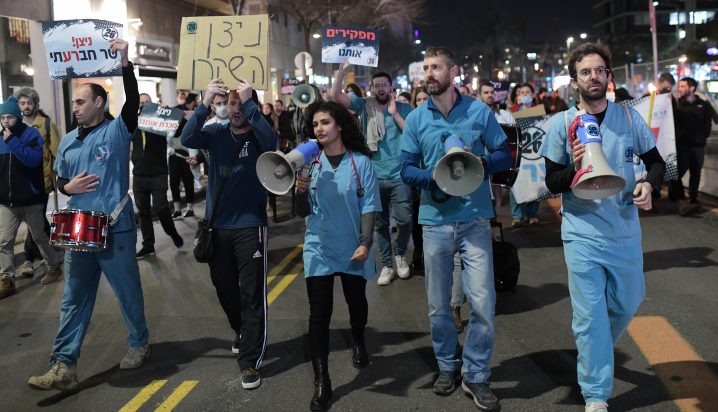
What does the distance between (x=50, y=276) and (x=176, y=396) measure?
4.16 m

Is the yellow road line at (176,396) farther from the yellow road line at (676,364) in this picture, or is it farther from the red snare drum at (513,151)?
the red snare drum at (513,151)

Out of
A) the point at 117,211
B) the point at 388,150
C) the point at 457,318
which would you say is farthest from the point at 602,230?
the point at 388,150

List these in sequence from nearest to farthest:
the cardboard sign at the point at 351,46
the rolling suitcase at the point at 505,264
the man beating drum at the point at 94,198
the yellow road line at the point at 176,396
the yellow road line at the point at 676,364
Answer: the yellow road line at the point at 676,364, the yellow road line at the point at 176,396, the man beating drum at the point at 94,198, the rolling suitcase at the point at 505,264, the cardboard sign at the point at 351,46

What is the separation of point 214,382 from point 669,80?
28.2 feet

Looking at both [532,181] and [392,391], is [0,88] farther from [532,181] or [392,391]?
[392,391]

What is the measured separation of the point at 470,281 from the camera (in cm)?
434

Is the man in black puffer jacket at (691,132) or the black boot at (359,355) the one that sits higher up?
the man in black puffer jacket at (691,132)

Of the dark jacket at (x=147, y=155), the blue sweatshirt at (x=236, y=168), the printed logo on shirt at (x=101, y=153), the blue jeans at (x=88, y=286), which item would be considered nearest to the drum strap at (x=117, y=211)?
the blue jeans at (x=88, y=286)

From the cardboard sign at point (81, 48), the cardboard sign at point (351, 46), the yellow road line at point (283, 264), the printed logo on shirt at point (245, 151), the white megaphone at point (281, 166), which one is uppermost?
the cardboard sign at point (351, 46)

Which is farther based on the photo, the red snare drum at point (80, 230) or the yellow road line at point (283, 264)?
the yellow road line at point (283, 264)

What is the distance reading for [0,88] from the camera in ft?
51.6

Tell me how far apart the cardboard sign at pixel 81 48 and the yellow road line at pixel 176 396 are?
263 centimetres

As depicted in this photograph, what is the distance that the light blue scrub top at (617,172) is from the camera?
12.8 ft

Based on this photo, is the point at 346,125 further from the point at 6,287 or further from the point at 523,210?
the point at 523,210
